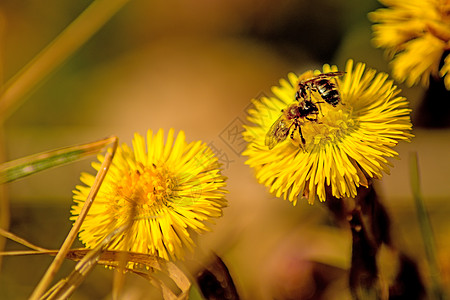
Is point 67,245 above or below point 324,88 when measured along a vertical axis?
above

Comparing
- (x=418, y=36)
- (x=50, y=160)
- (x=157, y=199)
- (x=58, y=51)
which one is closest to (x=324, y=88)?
(x=418, y=36)

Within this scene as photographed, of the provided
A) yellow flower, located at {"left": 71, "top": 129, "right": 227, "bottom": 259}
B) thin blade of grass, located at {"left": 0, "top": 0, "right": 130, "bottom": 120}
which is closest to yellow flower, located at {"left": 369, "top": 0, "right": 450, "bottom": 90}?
yellow flower, located at {"left": 71, "top": 129, "right": 227, "bottom": 259}

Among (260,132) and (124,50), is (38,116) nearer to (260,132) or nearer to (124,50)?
(124,50)

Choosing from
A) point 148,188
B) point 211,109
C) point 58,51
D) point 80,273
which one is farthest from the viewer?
point 211,109

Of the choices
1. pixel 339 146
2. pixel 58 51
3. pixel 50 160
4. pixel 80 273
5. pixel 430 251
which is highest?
pixel 58 51

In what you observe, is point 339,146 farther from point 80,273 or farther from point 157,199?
point 80,273

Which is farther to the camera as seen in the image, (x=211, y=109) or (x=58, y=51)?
(x=211, y=109)

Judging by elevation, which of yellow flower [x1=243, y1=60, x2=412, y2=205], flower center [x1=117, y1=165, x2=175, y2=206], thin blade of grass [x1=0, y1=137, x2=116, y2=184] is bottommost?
yellow flower [x1=243, y1=60, x2=412, y2=205]

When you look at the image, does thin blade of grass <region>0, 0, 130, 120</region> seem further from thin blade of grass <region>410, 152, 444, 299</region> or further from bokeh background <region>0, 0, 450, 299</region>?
thin blade of grass <region>410, 152, 444, 299</region>
